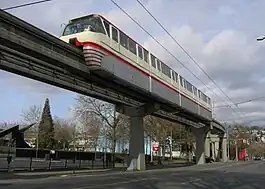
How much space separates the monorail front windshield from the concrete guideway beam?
16.0m

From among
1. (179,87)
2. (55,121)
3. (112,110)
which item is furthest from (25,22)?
(55,121)

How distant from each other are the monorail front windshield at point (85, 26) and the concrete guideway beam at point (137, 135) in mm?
15986

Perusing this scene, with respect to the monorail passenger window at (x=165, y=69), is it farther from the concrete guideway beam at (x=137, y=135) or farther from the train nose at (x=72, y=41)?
the train nose at (x=72, y=41)

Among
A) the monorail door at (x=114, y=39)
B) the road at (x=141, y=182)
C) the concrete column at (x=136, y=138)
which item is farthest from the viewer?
the concrete column at (x=136, y=138)

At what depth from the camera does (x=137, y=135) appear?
41.4 m

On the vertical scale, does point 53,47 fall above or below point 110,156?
above

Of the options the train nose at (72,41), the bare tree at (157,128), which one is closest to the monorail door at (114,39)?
the train nose at (72,41)

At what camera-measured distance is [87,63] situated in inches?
977

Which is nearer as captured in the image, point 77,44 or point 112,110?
point 77,44

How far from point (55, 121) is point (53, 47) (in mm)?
91826

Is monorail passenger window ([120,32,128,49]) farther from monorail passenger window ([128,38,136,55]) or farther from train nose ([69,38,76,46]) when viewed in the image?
train nose ([69,38,76,46])

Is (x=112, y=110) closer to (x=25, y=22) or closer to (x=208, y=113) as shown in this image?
(x=208, y=113)

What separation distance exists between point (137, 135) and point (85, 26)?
1816 cm

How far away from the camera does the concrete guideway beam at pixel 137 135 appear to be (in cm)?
4097
